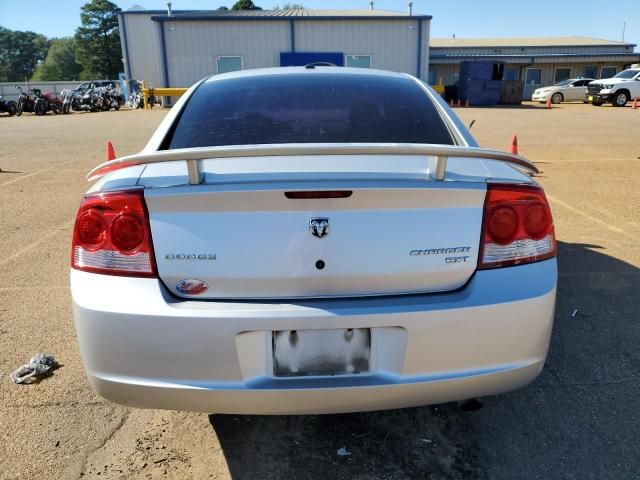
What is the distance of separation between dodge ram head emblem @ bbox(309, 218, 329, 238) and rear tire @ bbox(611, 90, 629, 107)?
32173mm

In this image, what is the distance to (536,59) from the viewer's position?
131 feet

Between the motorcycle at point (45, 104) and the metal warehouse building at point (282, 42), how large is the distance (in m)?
6.23

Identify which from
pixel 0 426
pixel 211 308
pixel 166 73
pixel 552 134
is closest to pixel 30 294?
pixel 0 426

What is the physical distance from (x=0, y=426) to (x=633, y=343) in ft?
11.7

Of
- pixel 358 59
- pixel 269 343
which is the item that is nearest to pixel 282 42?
pixel 358 59

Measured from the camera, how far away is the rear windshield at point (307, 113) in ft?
8.45

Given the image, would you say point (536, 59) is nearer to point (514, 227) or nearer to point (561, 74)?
point (561, 74)

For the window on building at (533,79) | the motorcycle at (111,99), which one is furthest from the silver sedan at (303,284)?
the window on building at (533,79)

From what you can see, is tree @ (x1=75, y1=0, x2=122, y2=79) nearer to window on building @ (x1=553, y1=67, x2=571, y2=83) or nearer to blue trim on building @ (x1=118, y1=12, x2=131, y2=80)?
blue trim on building @ (x1=118, y1=12, x2=131, y2=80)

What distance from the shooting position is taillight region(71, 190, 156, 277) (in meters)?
1.86

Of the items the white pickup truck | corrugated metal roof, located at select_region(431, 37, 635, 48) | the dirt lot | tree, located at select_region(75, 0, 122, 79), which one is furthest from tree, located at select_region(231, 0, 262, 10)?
the dirt lot

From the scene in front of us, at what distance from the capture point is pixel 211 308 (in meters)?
1.80

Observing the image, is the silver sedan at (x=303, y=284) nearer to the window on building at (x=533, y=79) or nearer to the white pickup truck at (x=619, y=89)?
the white pickup truck at (x=619, y=89)

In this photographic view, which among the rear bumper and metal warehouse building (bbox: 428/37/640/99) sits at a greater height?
metal warehouse building (bbox: 428/37/640/99)
